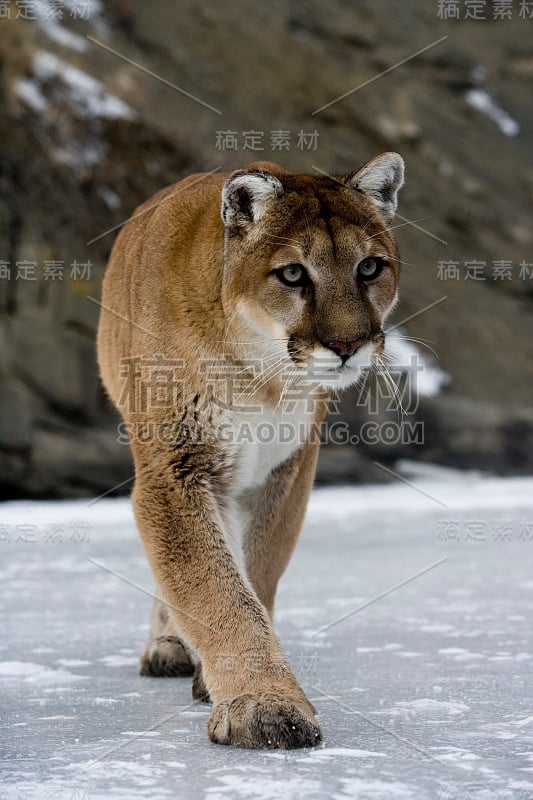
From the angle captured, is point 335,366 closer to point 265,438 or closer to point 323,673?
point 265,438

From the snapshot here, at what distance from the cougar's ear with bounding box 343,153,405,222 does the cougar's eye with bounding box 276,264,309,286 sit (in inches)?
22.1

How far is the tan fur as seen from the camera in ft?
10.8

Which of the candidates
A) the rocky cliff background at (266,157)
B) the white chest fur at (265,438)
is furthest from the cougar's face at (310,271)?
the rocky cliff background at (266,157)

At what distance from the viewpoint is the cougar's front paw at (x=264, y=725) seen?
9.37 ft

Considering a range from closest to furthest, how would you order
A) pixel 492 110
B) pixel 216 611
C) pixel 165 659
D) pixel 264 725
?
pixel 264 725
pixel 216 611
pixel 165 659
pixel 492 110

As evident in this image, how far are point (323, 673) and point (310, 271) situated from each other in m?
1.44

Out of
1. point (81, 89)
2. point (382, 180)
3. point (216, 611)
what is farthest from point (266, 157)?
point (216, 611)

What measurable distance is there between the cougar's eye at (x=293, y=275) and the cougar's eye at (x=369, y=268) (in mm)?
198

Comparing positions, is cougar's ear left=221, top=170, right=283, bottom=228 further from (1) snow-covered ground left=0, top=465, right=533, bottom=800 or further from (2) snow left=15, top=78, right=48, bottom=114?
(2) snow left=15, top=78, right=48, bottom=114

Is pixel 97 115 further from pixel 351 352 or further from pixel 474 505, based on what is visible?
pixel 351 352

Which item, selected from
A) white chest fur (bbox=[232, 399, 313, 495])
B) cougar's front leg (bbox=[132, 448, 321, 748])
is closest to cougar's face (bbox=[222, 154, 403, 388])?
white chest fur (bbox=[232, 399, 313, 495])

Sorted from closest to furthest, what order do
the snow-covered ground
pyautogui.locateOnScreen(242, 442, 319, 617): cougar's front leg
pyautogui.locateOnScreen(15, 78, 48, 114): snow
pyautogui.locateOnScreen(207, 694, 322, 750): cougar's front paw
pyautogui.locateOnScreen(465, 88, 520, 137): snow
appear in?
the snow-covered ground → pyautogui.locateOnScreen(207, 694, 322, 750): cougar's front paw → pyautogui.locateOnScreen(242, 442, 319, 617): cougar's front leg → pyautogui.locateOnScreen(15, 78, 48, 114): snow → pyautogui.locateOnScreen(465, 88, 520, 137): snow

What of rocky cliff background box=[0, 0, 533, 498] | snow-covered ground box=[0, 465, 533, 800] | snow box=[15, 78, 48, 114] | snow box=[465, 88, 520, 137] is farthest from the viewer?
snow box=[465, 88, 520, 137]

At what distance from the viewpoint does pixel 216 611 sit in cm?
325
